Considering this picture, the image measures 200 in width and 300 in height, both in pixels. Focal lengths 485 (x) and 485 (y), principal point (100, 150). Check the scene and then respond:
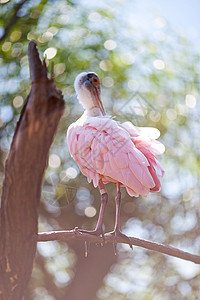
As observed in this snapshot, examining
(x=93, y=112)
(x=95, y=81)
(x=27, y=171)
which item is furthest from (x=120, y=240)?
(x=95, y=81)

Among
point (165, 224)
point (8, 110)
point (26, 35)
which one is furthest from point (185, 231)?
point (26, 35)

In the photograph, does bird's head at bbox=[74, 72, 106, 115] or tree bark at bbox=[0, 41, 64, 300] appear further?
bird's head at bbox=[74, 72, 106, 115]

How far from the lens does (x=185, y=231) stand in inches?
214

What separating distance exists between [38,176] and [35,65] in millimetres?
279

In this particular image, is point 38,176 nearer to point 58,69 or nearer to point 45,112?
point 45,112

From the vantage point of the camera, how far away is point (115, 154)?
229 centimetres

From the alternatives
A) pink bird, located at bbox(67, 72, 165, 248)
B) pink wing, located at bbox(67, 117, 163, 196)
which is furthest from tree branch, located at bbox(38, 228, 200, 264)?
pink wing, located at bbox(67, 117, 163, 196)

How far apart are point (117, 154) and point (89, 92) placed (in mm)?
646

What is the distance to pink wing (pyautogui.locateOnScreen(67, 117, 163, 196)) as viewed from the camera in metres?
2.22

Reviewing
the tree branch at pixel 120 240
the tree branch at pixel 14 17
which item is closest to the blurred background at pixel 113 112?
the tree branch at pixel 14 17

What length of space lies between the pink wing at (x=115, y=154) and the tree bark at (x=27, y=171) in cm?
96

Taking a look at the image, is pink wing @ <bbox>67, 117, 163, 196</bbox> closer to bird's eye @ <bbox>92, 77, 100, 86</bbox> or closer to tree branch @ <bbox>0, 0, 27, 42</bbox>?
bird's eye @ <bbox>92, 77, 100, 86</bbox>

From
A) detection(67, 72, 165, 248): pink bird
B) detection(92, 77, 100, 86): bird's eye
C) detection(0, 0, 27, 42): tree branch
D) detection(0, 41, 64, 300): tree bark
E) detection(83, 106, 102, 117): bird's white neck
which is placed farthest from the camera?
detection(0, 0, 27, 42): tree branch

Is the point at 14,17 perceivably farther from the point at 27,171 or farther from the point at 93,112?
the point at 27,171
